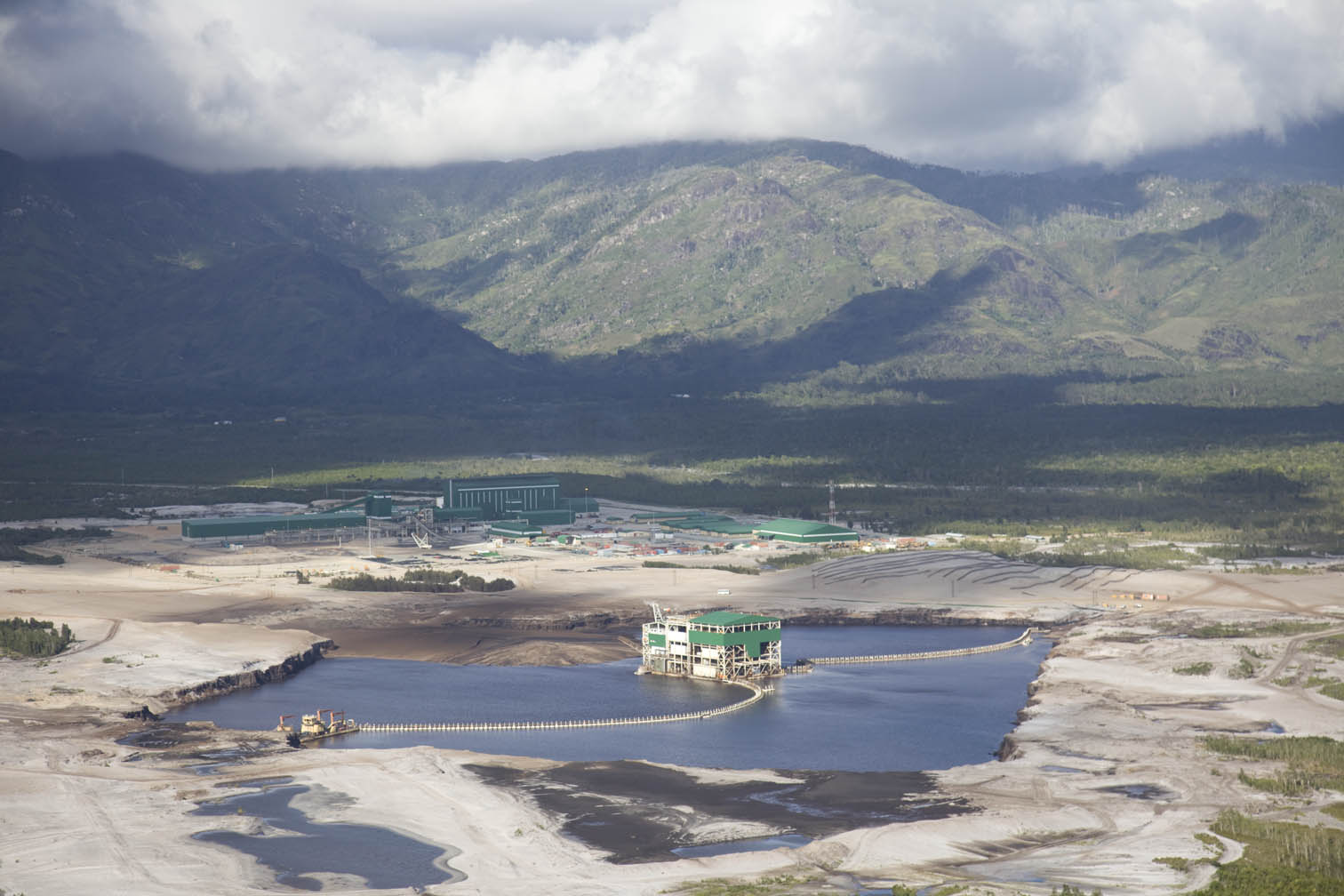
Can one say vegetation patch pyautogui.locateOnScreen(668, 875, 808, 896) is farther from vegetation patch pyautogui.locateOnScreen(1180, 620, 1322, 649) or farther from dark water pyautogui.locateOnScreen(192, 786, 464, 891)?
vegetation patch pyautogui.locateOnScreen(1180, 620, 1322, 649)

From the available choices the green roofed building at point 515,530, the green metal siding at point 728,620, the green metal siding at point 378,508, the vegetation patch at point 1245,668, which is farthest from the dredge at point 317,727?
the green metal siding at point 378,508

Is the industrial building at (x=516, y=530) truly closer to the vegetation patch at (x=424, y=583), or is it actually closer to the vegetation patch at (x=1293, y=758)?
the vegetation patch at (x=424, y=583)

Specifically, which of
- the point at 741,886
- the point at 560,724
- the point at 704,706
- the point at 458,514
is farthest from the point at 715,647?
the point at 458,514

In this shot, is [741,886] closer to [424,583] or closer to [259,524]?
[424,583]

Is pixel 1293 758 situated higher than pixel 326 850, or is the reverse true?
pixel 1293 758

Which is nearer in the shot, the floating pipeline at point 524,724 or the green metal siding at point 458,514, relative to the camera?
the floating pipeline at point 524,724
